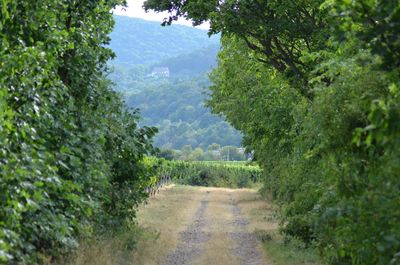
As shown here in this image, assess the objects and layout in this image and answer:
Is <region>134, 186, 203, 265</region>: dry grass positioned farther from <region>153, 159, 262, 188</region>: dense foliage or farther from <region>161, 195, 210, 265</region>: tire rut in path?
<region>153, 159, 262, 188</region>: dense foliage

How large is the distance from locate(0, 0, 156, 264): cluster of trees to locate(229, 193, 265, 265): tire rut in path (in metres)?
3.53

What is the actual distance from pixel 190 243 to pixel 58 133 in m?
10.9

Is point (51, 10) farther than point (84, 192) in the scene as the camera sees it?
No

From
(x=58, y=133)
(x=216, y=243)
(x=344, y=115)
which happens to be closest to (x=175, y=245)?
(x=216, y=243)

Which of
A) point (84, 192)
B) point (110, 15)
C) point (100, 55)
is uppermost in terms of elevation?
point (110, 15)

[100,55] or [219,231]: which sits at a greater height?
[100,55]

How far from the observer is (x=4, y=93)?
721 centimetres

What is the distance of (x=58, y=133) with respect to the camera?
34.0 ft

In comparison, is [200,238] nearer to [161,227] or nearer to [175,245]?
[175,245]

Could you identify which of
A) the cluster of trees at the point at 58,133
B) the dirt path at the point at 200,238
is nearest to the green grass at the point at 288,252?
the dirt path at the point at 200,238

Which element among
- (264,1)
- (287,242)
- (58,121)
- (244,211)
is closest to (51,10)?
(58,121)

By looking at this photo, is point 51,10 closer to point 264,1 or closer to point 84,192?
point 84,192

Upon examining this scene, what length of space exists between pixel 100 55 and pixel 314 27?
6.58 m

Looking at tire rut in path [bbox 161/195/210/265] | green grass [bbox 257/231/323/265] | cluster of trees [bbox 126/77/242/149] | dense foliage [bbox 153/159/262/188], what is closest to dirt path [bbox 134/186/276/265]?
tire rut in path [bbox 161/195/210/265]
